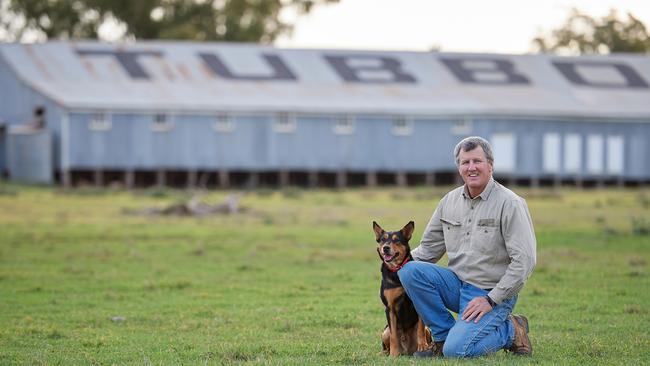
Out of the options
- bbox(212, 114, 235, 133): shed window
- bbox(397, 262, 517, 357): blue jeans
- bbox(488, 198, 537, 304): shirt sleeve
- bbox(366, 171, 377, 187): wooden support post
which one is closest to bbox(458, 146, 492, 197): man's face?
bbox(488, 198, 537, 304): shirt sleeve

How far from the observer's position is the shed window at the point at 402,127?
52.1 metres

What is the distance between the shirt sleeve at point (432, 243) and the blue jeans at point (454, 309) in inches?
14.3

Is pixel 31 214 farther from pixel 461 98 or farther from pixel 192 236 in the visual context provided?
pixel 461 98

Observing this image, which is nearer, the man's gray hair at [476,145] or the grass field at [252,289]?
the man's gray hair at [476,145]

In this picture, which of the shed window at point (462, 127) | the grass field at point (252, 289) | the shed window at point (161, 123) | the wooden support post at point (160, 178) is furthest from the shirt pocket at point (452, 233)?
the shed window at point (462, 127)

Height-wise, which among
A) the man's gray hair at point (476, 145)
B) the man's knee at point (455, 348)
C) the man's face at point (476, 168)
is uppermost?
the man's gray hair at point (476, 145)

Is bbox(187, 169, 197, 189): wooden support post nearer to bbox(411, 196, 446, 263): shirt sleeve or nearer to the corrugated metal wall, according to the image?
the corrugated metal wall

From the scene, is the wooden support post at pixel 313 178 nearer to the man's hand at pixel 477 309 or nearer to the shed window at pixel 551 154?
the shed window at pixel 551 154

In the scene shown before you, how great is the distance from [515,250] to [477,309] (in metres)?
0.57

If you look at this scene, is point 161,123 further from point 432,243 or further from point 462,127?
point 432,243

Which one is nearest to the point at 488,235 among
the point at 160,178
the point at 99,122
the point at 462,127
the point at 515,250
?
the point at 515,250

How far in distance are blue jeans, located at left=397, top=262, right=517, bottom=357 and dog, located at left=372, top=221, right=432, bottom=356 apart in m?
0.12

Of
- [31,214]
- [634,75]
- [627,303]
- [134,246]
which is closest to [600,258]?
[627,303]

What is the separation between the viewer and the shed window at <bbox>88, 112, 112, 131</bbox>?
48.9 m
